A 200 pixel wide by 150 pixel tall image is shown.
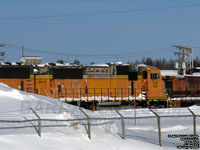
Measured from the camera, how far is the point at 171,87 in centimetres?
3956

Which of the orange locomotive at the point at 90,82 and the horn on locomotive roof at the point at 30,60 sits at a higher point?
the horn on locomotive roof at the point at 30,60

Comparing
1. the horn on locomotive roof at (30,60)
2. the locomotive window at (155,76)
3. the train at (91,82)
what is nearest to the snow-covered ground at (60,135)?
the train at (91,82)

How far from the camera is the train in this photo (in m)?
31.8

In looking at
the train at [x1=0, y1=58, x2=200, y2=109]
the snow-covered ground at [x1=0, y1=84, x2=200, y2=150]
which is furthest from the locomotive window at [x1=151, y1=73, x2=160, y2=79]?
the snow-covered ground at [x1=0, y1=84, x2=200, y2=150]

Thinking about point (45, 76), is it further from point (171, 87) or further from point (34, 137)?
point (34, 137)

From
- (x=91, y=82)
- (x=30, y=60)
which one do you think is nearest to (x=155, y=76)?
(x=91, y=82)

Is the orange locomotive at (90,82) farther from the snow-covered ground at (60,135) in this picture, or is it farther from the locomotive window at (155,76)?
the snow-covered ground at (60,135)

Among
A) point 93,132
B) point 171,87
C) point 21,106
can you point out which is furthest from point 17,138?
point 171,87

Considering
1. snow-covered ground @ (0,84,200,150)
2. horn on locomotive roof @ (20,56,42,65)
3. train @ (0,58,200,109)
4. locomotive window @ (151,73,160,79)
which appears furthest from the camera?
locomotive window @ (151,73,160,79)

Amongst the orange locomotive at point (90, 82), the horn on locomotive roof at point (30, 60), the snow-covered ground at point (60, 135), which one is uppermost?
the horn on locomotive roof at point (30, 60)

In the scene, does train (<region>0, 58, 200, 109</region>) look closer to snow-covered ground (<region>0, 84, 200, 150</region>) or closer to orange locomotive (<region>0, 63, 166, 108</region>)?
orange locomotive (<region>0, 63, 166, 108</region>)

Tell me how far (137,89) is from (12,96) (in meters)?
15.6

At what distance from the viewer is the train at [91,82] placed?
31756mm

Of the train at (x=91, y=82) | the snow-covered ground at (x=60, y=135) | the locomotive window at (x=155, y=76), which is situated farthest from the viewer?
the locomotive window at (x=155, y=76)
